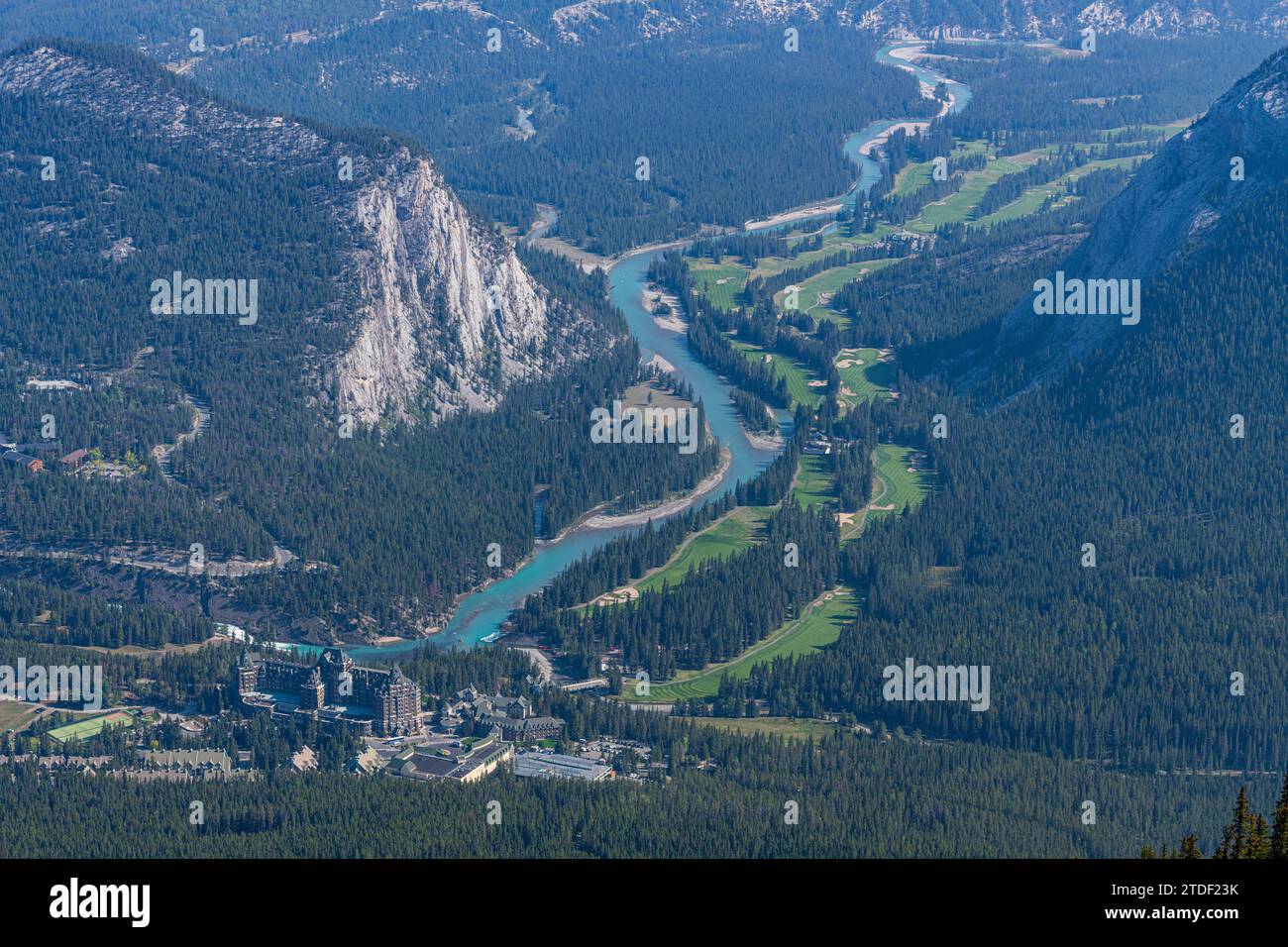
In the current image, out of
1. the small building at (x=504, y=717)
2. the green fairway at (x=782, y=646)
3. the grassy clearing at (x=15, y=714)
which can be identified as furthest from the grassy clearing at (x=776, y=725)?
the grassy clearing at (x=15, y=714)

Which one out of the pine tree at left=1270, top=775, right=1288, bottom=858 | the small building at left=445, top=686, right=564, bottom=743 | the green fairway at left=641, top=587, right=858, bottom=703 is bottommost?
the small building at left=445, top=686, right=564, bottom=743

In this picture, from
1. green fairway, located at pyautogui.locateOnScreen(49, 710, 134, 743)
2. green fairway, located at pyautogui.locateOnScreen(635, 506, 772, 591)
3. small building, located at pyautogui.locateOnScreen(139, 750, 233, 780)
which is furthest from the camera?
green fairway, located at pyautogui.locateOnScreen(635, 506, 772, 591)

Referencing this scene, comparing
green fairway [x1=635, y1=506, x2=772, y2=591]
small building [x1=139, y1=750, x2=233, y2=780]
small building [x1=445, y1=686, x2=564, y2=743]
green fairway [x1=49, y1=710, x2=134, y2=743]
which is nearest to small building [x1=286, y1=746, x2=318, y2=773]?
small building [x1=139, y1=750, x2=233, y2=780]

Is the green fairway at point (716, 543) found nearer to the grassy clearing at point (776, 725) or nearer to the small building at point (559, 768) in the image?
the grassy clearing at point (776, 725)

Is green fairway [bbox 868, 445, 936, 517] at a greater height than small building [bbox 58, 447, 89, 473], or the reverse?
small building [bbox 58, 447, 89, 473]

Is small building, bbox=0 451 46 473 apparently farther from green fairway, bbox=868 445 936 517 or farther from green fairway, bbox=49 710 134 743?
green fairway, bbox=868 445 936 517

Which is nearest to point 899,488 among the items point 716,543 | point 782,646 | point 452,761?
point 716,543

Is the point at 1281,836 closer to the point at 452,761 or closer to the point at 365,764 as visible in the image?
the point at 452,761
